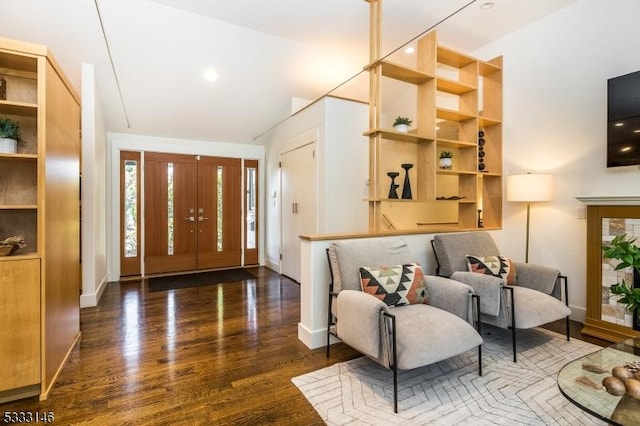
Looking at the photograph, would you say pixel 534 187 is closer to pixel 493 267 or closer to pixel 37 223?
pixel 493 267

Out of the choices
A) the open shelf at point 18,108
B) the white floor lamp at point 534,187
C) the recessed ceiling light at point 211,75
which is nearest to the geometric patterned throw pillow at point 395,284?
the white floor lamp at point 534,187

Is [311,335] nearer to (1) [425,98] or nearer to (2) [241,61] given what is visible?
(1) [425,98]

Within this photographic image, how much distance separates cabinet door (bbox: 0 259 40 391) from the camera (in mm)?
1801

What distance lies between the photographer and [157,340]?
2.73 meters

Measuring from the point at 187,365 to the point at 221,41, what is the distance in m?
3.45

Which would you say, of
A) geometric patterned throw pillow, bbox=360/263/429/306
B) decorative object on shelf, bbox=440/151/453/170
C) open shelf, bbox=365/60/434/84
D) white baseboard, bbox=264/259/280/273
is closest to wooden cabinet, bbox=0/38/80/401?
geometric patterned throw pillow, bbox=360/263/429/306

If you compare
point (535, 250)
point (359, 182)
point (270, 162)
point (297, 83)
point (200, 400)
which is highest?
point (297, 83)

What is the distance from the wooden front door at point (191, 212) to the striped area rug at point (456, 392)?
3990 millimetres

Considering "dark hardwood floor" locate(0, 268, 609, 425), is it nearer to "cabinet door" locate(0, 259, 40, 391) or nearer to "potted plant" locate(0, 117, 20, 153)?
"cabinet door" locate(0, 259, 40, 391)

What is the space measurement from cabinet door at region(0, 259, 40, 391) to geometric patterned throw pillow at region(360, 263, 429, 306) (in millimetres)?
2054

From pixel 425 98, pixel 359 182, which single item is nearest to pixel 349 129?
pixel 359 182

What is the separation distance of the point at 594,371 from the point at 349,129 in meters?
3.34

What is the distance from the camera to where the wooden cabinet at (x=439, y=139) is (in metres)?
2.98

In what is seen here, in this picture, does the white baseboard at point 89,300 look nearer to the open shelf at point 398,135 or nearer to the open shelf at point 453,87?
the open shelf at point 398,135
